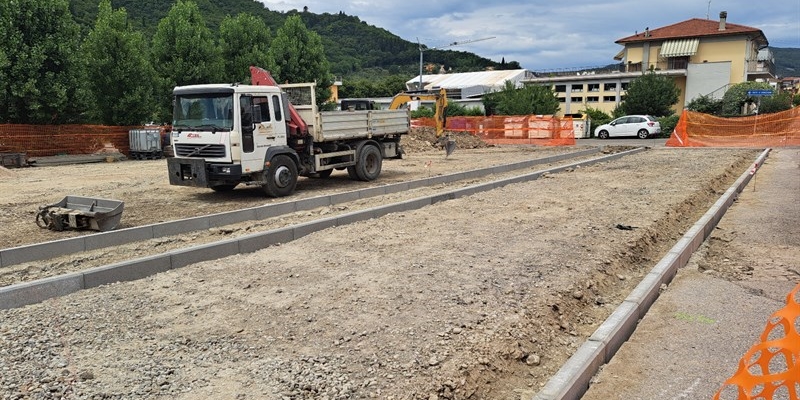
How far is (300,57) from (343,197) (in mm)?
27819

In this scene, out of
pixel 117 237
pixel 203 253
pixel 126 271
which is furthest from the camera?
pixel 117 237

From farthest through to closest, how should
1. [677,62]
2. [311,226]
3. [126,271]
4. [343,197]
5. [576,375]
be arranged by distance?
[677,62] → [343,197] → [311,226] → [126,271] → [576,375]

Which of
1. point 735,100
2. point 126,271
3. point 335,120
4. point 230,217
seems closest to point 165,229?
point 230,217

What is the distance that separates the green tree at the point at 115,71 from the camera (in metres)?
25.8

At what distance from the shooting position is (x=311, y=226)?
27.9 feet

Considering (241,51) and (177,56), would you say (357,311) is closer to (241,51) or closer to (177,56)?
(177,56)

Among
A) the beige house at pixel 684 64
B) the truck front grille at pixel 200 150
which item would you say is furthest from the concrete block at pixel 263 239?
the beige house at pixel 684 64

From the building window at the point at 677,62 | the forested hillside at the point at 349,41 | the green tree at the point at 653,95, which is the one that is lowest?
the green tree at the point at 653,95

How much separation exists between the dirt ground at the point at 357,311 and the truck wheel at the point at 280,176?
7.44 feet

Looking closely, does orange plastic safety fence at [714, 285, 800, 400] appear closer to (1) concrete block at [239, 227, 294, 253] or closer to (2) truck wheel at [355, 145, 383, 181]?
(1) concrete block at [239, 227, 294, 253]

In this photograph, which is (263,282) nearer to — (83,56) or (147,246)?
(147,246)

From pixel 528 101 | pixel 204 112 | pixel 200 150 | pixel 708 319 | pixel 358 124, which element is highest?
pixel 528 101

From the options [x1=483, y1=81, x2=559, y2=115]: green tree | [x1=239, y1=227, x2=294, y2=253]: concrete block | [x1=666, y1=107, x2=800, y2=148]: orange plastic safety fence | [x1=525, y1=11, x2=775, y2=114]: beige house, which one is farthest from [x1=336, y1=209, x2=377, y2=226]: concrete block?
[x1=525, y1=11, x2=775, y2=114]: beige house

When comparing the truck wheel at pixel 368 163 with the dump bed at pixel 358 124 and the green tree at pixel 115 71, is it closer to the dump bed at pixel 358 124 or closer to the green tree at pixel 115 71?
the dump bed at pixel 358 124
